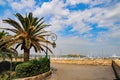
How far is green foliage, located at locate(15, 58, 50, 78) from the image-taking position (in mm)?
16891

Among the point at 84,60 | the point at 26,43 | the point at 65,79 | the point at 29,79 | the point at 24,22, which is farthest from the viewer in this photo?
the point at 84,60

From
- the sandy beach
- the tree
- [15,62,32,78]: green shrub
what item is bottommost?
the sandy beach

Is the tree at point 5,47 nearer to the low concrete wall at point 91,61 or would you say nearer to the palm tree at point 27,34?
the palm tree at point 27,34

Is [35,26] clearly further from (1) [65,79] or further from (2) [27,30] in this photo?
(1) [65,79]

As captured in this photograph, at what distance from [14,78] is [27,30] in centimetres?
640

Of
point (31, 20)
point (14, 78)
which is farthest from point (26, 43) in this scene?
point (14, 78)

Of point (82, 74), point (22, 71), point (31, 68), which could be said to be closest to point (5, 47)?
point (31, 68)

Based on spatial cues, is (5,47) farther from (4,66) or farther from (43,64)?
(43,64)

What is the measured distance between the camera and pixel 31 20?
2286 centimetres

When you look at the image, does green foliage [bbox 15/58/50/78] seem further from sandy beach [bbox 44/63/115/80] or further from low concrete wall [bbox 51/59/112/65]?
low concrete wall [bbox 51/59/112/65]

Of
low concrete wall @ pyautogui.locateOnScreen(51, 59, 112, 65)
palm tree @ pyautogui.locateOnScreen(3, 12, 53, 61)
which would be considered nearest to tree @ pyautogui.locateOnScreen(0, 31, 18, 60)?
palm tree @ pyautogui.locateOnScreen(3, 12, 53, 61)

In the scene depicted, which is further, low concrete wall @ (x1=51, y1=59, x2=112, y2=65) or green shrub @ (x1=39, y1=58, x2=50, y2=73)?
low concrete wall @ (x1=51, y1=59, x2=112, y2=65)

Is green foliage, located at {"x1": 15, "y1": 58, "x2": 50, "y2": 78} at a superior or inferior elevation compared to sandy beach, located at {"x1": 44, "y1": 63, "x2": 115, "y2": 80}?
superior

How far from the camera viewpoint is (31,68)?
17.9m
